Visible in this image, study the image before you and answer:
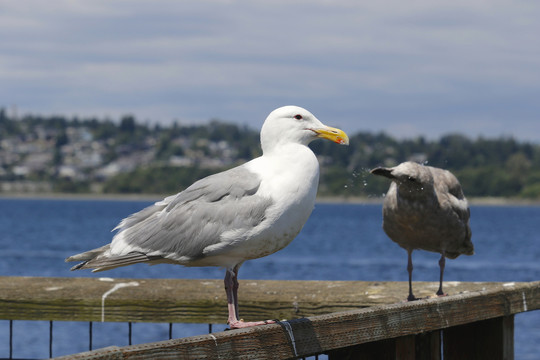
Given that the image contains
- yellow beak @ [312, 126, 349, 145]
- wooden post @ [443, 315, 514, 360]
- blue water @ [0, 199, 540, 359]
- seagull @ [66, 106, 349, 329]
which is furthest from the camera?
blue water @ [0, 199, 540, 359]

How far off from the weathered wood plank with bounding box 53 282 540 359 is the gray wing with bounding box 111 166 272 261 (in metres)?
0.66

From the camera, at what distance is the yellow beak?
162 inches

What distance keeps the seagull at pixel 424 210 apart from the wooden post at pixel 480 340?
4.82ft

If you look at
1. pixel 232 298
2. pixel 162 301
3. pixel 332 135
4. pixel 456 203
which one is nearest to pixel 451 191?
pixel 456 203

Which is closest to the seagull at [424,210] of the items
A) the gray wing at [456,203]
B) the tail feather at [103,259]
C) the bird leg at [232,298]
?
the gray wing at [456,203]

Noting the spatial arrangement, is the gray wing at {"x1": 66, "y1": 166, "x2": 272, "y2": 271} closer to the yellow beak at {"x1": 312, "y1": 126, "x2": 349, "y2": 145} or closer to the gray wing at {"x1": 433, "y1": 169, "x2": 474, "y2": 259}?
the yellow beak at {"x1": 312, "y1": 126, "x2": 349, "y2": 145}

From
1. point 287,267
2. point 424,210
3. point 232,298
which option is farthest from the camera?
point 287,267

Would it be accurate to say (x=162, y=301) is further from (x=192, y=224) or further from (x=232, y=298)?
(x=232, y=298)

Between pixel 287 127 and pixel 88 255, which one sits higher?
pixel 287 127

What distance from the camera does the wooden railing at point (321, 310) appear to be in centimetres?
344

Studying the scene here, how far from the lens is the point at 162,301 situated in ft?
14.3

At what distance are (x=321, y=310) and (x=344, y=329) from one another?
960 mm

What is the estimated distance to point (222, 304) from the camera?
14.3ft

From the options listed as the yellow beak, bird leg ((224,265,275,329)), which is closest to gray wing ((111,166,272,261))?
bird leg ((224,265,275,329))
